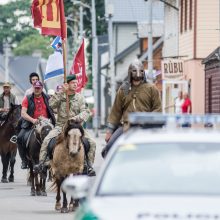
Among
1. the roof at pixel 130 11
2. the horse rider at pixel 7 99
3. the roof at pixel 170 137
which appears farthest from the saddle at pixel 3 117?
the roof at pixel 130 11

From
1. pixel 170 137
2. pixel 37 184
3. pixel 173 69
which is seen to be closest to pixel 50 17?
pixel 37 184

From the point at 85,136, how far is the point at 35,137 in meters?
3.13

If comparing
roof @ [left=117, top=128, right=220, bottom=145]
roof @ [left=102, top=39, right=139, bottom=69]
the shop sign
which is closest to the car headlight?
roof @ [left=117, top=128, right=220, bottom=145]

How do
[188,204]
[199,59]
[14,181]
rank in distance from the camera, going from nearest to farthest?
[188,204] < [14,181] < [199,59]

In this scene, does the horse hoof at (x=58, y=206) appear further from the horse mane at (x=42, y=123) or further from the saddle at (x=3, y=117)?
the saddle at (x=3, y=117)

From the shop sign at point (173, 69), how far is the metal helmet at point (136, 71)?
2937cm

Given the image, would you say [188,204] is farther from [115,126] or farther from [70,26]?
[70,26]

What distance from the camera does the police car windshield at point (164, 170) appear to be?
398 inches

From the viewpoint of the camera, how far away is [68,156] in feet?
58.7

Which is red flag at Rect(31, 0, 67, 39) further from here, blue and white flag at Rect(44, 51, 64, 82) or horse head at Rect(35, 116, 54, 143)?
horse head at Rect(35, 116, 54, 143)

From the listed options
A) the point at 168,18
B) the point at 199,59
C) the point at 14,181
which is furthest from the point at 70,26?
the point at 14,181

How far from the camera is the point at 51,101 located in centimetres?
1923

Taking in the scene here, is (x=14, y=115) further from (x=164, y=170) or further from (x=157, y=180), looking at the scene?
(x=157, y=180)

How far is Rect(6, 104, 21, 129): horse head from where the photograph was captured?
25375 millimetres
